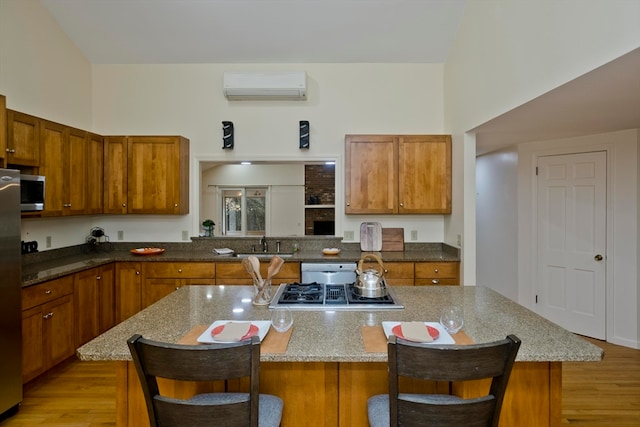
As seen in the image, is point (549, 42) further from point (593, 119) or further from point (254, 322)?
point (254, 322)

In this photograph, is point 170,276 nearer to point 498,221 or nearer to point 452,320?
point 452,320

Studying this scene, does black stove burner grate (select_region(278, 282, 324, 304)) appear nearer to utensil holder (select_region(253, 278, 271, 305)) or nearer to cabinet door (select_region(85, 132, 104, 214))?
utensil holder (select_region(253, 278, 271, 305))

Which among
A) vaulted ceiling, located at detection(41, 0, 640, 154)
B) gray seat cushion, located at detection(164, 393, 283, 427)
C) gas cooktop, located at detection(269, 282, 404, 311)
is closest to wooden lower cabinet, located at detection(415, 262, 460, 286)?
vaulted ceiling, located at detection(41, 0, 640, 154)

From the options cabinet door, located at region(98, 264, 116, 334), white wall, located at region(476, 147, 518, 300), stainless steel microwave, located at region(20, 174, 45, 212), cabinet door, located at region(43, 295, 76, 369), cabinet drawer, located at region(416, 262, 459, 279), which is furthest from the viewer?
white wall, located at region(476, 147, 518, 300)

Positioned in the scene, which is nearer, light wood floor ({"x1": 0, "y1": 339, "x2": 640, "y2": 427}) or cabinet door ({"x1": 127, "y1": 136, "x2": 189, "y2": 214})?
light wood floor ({"x1": 0, "y1": 339, "x2": 640, "y2": 427})

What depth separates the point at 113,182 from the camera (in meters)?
3.95

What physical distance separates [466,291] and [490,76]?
1907 millimetres

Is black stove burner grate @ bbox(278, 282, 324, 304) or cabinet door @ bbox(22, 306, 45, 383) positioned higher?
black stove burner grate @ bbox(278, 282, 324, 304)

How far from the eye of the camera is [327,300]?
2.02 m

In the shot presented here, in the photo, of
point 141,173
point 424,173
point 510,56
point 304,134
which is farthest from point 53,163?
point 510,56

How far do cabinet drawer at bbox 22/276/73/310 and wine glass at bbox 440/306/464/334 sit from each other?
117 inches

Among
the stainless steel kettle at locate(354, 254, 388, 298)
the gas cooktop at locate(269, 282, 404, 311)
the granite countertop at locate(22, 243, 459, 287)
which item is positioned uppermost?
the stainless steel kettle at locate(354, 254, 388, 298)

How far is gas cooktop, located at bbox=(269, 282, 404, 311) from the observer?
6.26 ft

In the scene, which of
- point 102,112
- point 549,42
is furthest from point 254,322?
point 102,112
